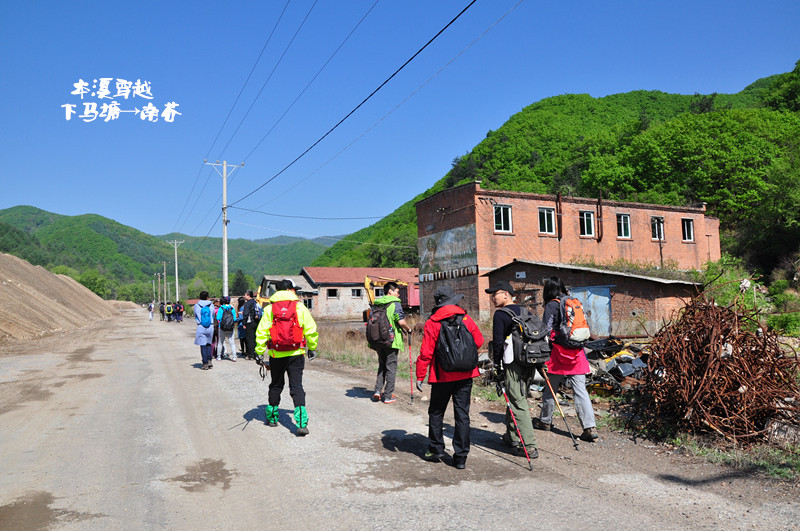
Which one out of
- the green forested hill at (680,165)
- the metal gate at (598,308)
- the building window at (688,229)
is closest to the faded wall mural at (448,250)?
the metal gate at (598,308)

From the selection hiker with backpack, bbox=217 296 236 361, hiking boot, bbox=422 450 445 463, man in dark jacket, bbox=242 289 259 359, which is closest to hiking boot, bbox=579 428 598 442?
hiking boot, bbox=422 450 445 463

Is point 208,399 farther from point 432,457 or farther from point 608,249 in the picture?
point 608,249

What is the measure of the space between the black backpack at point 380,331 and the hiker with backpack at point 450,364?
268 centimetres

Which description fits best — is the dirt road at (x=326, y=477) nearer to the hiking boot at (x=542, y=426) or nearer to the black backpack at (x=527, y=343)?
the hiking boot at (x=542, y=426)

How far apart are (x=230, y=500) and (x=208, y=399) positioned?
5058 mm

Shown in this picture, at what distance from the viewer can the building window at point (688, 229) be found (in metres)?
38.4

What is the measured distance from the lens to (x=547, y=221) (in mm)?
32938

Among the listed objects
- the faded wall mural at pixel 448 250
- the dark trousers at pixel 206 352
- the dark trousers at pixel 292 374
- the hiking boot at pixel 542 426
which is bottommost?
the hiking boot at pixel 542 426

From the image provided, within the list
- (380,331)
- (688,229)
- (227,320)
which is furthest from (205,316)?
(688,229)

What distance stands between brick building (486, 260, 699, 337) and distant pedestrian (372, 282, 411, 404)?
13092 mm

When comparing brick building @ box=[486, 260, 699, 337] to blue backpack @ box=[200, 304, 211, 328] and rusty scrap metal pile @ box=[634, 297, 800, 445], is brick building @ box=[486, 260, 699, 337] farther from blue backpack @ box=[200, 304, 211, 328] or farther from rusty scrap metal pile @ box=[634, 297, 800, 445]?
rusty scrap metal pile @ box=[634, 297, 800, 445]

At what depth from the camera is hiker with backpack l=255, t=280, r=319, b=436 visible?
6.81 meters

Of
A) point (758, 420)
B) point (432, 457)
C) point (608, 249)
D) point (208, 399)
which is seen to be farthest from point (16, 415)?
point (608, 249)

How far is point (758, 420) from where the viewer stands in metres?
6.28
